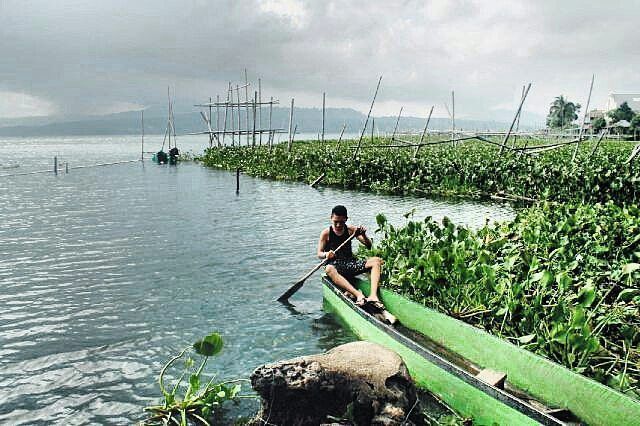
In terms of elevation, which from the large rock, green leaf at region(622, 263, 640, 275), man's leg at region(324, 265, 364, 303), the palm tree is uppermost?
the palm tree

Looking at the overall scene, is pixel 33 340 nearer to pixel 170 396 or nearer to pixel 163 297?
pixel 163 297

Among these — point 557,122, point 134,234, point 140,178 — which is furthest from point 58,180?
point 557,122

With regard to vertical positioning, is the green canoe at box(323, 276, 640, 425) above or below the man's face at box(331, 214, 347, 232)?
below

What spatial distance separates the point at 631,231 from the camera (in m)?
8.12

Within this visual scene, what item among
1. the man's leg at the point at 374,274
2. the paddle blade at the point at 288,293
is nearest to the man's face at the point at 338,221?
the man's leg at the point at 374,274

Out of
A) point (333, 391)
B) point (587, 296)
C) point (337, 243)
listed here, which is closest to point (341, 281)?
point (337, 243)

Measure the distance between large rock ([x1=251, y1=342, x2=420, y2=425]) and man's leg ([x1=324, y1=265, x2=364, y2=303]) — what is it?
2507 mm

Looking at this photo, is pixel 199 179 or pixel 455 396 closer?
pixel 455 396

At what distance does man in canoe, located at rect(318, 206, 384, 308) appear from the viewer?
24.7 feet

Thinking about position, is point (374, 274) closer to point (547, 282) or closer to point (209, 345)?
point (547, 282)

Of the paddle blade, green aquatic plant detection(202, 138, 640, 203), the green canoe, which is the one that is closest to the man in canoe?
the paddle blade

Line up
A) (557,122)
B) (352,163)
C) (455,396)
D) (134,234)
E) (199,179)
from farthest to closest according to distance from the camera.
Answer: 1. (557,122)
2. (199,179)
3. (352,163)
4. (134,234)
5. (455,396)

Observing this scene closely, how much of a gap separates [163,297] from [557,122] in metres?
74.5

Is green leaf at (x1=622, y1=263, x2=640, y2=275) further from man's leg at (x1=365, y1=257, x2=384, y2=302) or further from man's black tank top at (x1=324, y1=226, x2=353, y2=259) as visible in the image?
man's black tank top at (x1=324, y1=226, x2=353, y2=259)
